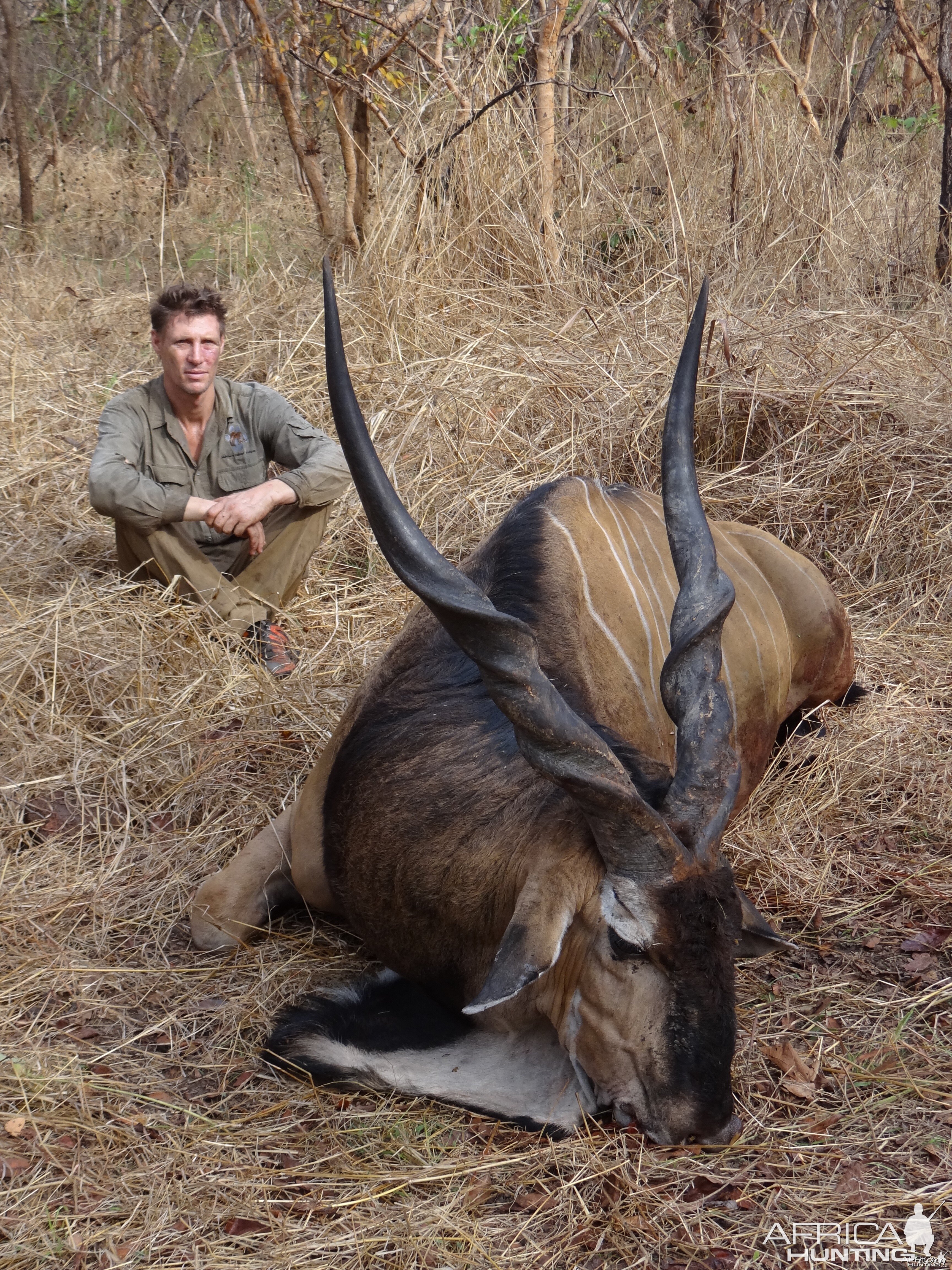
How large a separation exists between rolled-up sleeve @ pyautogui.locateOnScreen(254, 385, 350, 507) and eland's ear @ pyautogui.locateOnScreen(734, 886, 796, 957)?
2.27 m

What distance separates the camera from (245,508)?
4.04 m

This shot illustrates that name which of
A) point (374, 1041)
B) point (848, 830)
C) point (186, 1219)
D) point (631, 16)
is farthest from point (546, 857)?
point (631, 16)

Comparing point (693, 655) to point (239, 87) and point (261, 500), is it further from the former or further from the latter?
point (239, 87)

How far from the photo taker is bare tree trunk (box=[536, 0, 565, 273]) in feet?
19.3

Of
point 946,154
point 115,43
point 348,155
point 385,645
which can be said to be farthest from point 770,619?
point 115,43

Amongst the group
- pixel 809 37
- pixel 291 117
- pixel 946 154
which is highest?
pixel 809 37

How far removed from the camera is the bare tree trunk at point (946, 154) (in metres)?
5.62

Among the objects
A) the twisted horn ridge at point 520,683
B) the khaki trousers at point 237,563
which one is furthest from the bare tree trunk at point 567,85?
the twisted horn ridge at point 520,683

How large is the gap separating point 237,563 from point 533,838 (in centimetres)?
238

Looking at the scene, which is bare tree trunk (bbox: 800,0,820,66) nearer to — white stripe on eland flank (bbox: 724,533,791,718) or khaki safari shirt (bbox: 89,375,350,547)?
khaki safari shirt (bbox: 89,375,350,547)

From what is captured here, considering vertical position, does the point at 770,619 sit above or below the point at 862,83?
below

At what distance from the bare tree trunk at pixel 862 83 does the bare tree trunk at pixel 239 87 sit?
153 inches

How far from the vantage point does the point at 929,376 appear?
16.6ft

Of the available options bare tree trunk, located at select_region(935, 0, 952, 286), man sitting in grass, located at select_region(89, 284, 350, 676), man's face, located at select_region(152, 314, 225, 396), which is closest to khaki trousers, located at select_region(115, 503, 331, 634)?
man sitting in grass, located at select_region(89, 284, 350, 676)
